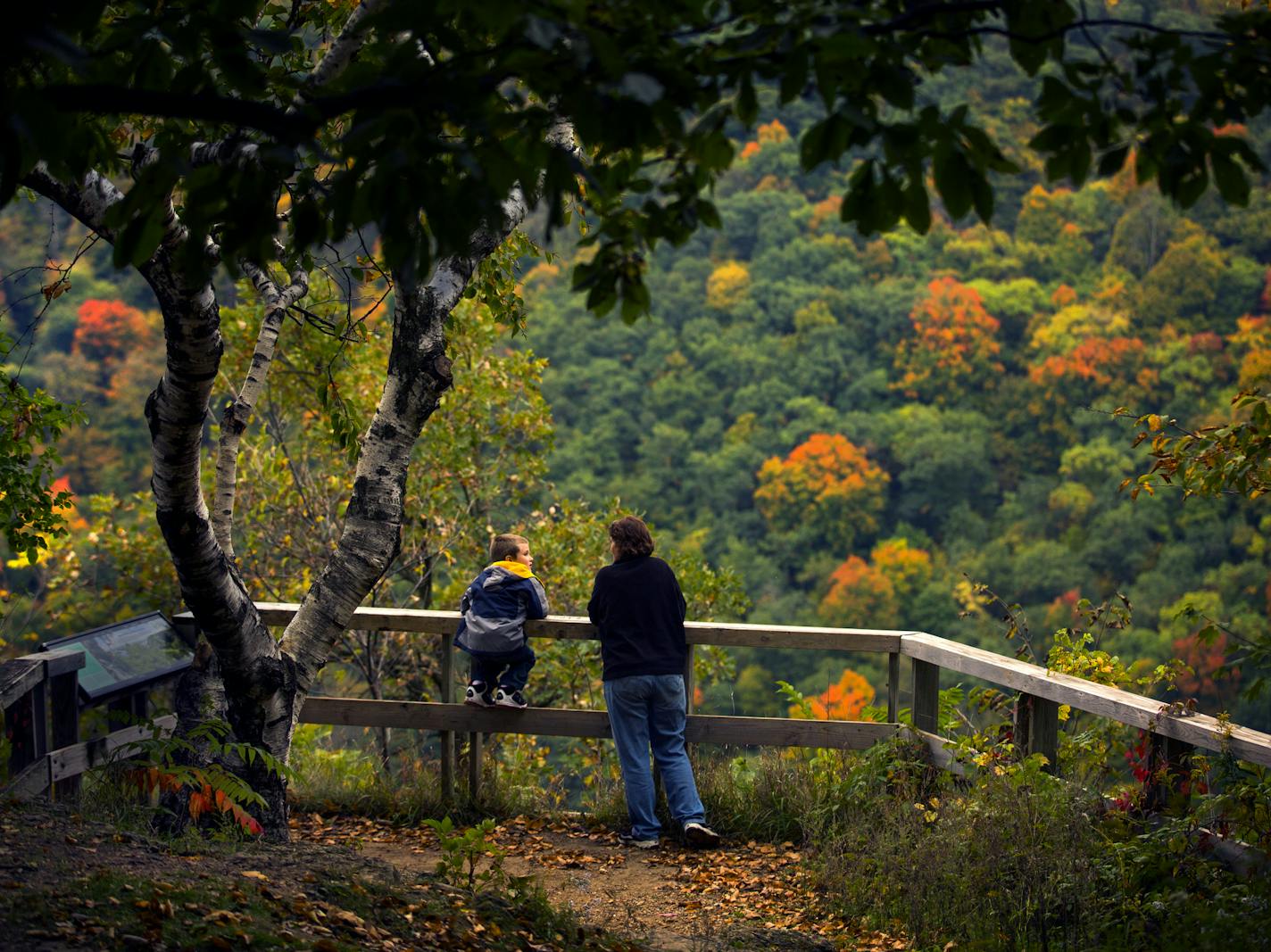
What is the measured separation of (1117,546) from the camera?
50875 millimetres

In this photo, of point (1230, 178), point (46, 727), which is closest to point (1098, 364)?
point (46, 727)

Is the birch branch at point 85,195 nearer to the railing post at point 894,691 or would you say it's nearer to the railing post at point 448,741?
the railing post at point 448,741

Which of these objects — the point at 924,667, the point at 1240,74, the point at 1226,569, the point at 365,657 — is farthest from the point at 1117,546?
the point at 1240,74

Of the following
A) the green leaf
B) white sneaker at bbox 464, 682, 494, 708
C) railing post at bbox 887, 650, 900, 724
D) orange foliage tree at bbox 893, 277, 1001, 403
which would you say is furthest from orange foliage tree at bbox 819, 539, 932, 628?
the green leaf

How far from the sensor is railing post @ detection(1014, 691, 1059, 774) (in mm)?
5801

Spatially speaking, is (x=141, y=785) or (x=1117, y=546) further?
(x=1117, y=546)

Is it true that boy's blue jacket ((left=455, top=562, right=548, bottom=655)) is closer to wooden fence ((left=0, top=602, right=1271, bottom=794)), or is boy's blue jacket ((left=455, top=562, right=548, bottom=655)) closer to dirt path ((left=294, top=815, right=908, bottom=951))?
wooden fence ((left=0, top=602, right=1271, bottom=794))

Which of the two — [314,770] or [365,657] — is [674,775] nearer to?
[314,770]

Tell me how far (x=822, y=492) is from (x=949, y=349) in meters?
10.8

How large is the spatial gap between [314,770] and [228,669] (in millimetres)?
2459

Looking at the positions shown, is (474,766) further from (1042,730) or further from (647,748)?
(1042,730)

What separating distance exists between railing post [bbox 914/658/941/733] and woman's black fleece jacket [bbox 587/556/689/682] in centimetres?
122

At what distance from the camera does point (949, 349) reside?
62125 millimetres

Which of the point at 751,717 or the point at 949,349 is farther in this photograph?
the point at 949,349
